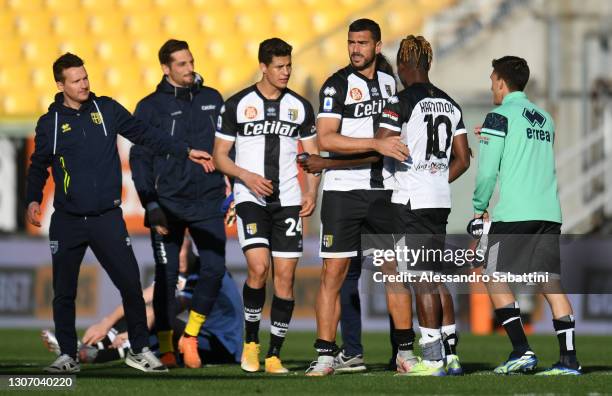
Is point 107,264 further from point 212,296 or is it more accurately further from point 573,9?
point 573,9

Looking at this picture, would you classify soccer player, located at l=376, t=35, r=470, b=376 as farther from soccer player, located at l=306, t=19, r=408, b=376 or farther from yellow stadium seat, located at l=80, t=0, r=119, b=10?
yellow stadium seat, located at l=80, t=0, r=119, b=10

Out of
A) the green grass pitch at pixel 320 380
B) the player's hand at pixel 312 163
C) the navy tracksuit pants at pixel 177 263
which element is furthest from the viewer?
the navy tracksuit pants at pixel 177 263

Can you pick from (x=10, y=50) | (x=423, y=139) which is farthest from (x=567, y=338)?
(x=10, y=50)

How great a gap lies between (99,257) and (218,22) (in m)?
11.6

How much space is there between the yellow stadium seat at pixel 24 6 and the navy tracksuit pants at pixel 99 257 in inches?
502

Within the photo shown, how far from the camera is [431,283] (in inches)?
326

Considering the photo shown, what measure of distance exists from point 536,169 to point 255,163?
6.49 feet

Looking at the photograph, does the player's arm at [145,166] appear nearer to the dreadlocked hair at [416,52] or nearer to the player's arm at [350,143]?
the player's arm at [350,143]

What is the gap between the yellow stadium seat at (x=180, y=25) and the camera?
2014 centimetres

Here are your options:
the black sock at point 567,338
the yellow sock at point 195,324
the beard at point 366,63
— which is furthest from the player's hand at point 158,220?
the black sock at point 567,338

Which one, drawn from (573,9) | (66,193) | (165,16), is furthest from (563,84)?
(66,193)

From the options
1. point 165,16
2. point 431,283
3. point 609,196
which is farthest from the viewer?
point 165,16

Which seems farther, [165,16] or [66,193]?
[165,16]

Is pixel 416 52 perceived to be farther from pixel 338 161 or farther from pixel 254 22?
pixel 254 22
